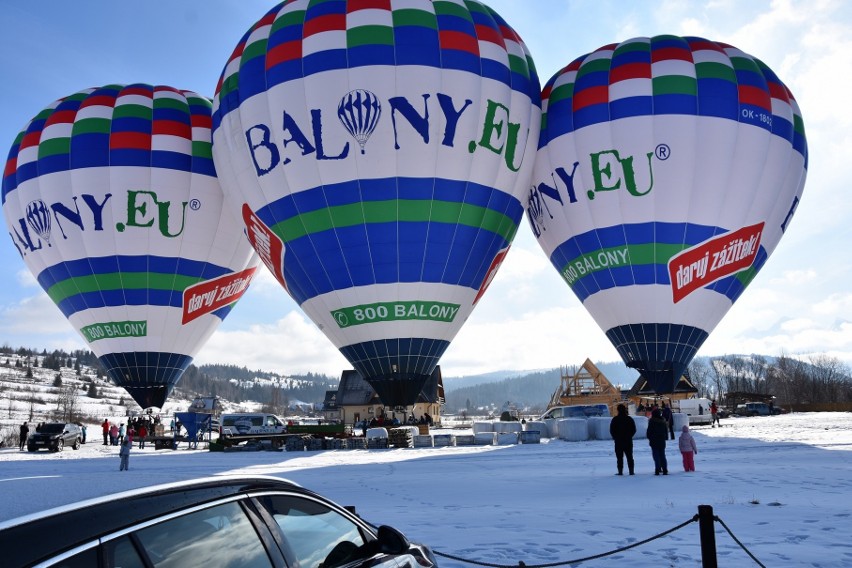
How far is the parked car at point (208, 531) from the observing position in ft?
7.06

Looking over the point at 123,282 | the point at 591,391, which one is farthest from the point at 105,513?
the point at 591,391

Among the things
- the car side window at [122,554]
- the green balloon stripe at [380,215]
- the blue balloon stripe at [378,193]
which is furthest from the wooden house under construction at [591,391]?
the car side window at [122,554]

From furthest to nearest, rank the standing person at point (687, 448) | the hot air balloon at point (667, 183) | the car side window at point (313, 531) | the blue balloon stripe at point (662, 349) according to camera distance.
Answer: the blue balloon stripe at point (662, 349) < the hot air balloon at point (667, 183) < the standing person at point (687, 448) < the car side window at point (313, 531)

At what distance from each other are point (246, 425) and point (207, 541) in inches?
1281

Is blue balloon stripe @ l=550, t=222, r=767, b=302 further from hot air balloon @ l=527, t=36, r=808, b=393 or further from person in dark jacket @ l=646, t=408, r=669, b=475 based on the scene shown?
person in dark jacket @ l=646, t=408, r=669, b=475

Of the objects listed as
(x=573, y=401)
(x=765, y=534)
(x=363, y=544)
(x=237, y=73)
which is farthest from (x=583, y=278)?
(x=363, y=544)

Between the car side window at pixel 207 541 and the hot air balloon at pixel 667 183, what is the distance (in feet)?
82.1

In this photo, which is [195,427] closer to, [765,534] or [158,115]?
[158,115]

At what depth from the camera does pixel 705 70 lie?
88.5 feet

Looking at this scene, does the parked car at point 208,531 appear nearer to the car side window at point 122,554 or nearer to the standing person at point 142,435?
the car side window at point 122,554

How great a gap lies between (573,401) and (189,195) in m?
26.9

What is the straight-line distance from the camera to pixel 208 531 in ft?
9.23

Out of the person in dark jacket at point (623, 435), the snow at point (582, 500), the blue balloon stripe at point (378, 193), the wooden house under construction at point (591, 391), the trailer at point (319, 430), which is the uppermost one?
the blue balloon stripe at point (378, 193)

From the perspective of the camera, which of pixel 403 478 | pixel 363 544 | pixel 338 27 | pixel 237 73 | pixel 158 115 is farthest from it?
pixel 158 115
